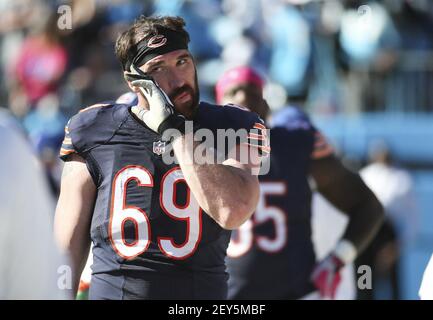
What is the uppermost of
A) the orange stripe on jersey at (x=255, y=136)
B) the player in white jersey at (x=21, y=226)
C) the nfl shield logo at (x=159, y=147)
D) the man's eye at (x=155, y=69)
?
the man's eye at (x=155, y=69)

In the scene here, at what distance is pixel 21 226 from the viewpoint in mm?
1858

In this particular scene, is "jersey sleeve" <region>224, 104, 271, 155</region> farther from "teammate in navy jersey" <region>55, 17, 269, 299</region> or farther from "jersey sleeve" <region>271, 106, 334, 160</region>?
"jersey sleeve" <region>271, 106, 334, 160</region>

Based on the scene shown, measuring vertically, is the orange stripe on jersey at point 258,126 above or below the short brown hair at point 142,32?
below

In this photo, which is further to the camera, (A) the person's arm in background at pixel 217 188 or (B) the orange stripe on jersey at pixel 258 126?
(B) the orange stripe on jersey at pixel 258 126

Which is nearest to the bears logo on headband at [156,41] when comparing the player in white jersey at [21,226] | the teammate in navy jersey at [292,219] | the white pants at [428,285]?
the white pants at [428,285]

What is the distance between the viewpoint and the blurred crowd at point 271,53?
7.96 meters

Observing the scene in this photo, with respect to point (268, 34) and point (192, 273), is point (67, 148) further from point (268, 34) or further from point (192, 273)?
point (268, 34)

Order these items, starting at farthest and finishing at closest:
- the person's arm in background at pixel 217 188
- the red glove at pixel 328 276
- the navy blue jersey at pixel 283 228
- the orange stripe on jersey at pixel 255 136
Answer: the navy blue jersey at pixel 283 228 → the red glove at pixel 328 276 → the orange stripe on jersey at pixel 255 136 → the person's arm in background at pixel 217 188

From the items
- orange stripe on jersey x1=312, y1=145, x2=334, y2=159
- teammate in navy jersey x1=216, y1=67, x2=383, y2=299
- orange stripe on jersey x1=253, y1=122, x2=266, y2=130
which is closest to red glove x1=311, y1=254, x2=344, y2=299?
teammate in navy jersey x1=216, y1=67, x2=383, y2=299

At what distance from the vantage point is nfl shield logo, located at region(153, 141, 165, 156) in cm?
346

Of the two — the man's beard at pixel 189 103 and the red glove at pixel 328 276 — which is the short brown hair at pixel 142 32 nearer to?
the man's beard at pixel 189 103

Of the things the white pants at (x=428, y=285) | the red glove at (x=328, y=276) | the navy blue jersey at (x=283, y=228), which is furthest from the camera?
the navy blue jersey at (x=283, y=228)

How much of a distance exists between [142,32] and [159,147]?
1.36 ft

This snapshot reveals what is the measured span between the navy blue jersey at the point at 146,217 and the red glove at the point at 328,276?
1.47 m
